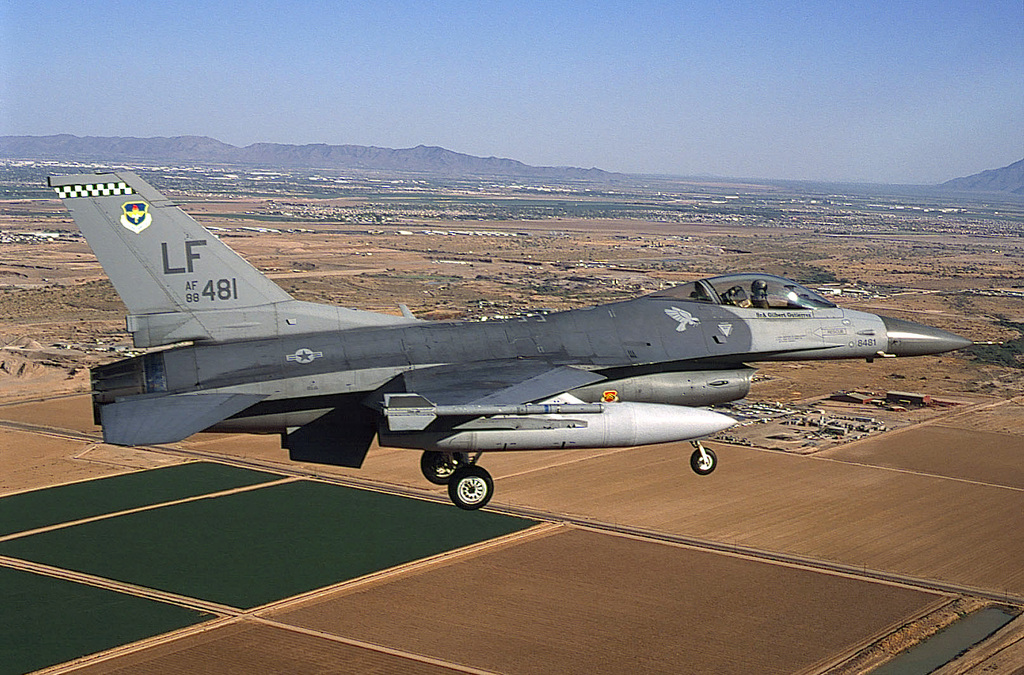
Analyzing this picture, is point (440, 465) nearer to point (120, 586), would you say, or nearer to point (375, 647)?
point (375, 647)

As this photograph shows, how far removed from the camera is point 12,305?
107 meters

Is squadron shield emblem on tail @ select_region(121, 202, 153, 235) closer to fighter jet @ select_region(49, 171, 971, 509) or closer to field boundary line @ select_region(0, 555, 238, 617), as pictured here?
fighter jet @ select_region(49, 171, 971, 509)

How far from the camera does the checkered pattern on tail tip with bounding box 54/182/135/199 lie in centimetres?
2075

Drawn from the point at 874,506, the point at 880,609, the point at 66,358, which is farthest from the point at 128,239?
the point at 66,358

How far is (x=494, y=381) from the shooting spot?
20938 mm

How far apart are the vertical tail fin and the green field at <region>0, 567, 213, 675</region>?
54.8ft

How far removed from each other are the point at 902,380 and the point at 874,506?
32.9 m

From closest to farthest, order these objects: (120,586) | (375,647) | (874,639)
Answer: (375,647), (874,639), (120,586)

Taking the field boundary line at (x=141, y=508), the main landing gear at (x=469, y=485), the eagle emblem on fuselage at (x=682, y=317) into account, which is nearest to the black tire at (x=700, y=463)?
the eagle emblem on fuselage at (x=682, y=317)

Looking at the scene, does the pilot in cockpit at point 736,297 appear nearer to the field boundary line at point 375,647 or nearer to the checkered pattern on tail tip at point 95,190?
Answer: the checkered pattern on tail tip at point 95,190

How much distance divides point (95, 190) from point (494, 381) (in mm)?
8527

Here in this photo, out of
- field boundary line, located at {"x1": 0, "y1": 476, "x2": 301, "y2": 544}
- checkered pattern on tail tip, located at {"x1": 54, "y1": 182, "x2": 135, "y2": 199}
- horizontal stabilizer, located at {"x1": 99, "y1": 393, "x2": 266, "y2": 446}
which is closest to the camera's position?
horizontal stabilizer, located at {"x1": 99, "y1": 393, "x2": 266, "y2": 446}

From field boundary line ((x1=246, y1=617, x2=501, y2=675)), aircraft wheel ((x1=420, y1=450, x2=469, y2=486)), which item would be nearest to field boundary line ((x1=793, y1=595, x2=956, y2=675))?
field boundary line ((x1=246, y1=617, x2=501, y2=675))

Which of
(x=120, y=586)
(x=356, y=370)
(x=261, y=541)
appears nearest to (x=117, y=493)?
(x=261, y=541)
